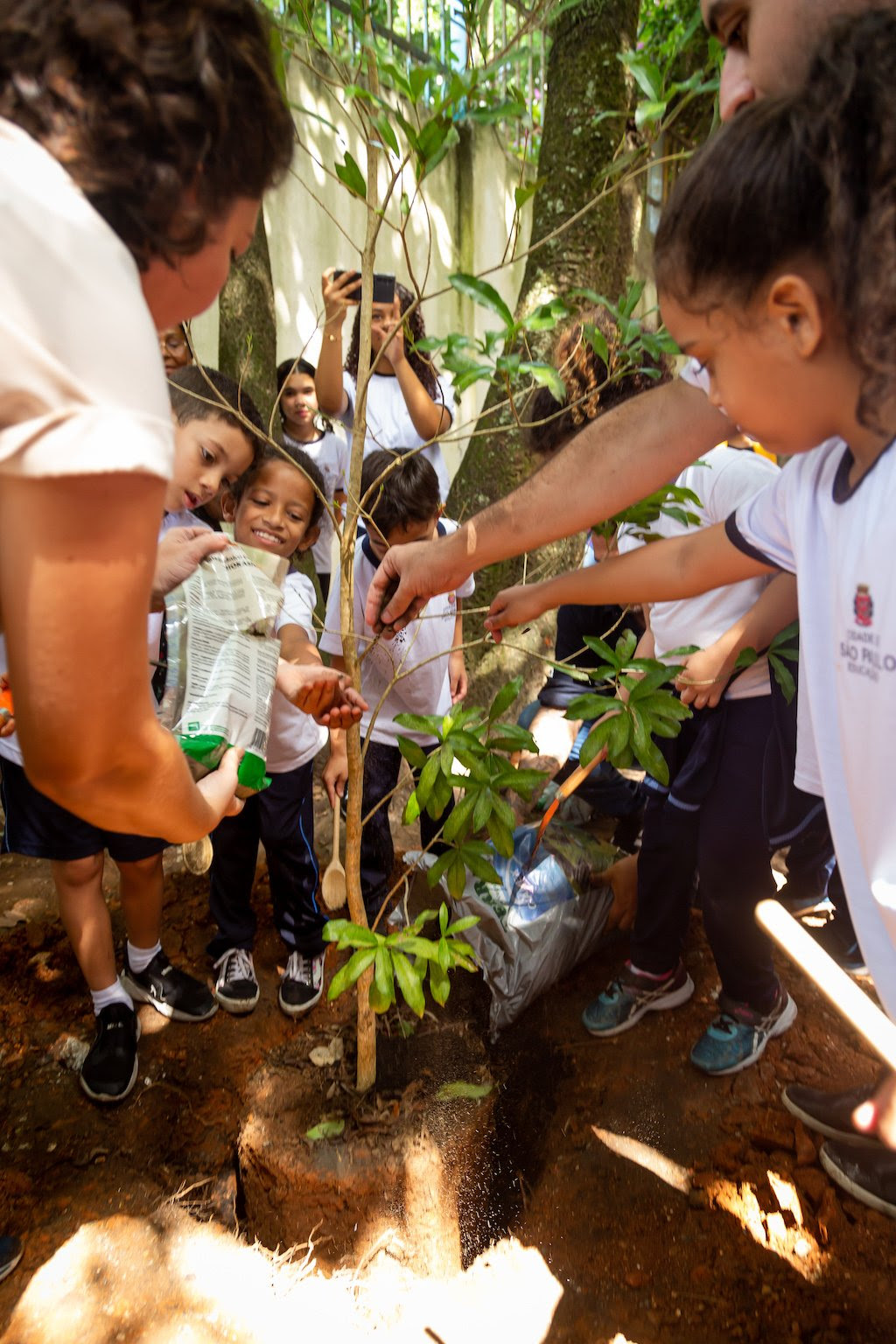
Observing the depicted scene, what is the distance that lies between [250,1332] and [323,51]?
93.3 inches

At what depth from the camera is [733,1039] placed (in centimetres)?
212

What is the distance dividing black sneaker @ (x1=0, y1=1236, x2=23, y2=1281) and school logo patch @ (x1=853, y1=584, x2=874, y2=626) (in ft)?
6.52

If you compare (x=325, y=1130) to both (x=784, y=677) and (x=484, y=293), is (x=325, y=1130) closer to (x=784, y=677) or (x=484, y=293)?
(x=784, y=677)

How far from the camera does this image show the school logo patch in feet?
2.91

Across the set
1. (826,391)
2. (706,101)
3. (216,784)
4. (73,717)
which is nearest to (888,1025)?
(826,391)

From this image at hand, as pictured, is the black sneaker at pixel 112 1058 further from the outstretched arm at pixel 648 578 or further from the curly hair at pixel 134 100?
Answer: the curly hair at pixel 134 100

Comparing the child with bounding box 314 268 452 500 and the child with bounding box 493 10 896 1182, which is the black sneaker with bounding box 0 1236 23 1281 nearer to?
the child with bounding box 493 10 896 1182

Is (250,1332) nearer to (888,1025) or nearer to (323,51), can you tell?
(888,1025)

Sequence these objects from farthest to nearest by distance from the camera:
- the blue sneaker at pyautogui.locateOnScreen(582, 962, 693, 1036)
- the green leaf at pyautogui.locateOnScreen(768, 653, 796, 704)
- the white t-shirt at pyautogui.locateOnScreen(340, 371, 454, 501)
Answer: the white t-shirt at pyautogui.locateOnScreen(340, 371, 454, 501) → the blue sneaker at pyautogui.locateOnScreen(582, 962, 693, 1036) → the green leaf at pyautogui.locateOnScreen(768, 653, 796, 704)

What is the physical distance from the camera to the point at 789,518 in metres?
1.15

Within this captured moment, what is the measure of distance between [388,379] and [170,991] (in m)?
2.57

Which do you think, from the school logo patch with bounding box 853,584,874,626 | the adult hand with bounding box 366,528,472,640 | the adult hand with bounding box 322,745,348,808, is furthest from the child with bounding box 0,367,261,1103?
the school logo patch with bounding box 853,584,874,626

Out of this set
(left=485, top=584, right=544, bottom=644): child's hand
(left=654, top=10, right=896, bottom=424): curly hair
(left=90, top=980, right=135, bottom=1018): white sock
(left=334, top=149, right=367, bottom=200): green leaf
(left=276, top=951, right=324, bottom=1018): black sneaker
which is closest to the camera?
(left=654, top=10, right=896, bottom=424): curly hair

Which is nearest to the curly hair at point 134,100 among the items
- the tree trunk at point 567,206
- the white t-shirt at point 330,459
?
the white t-shirt at point 330,459
